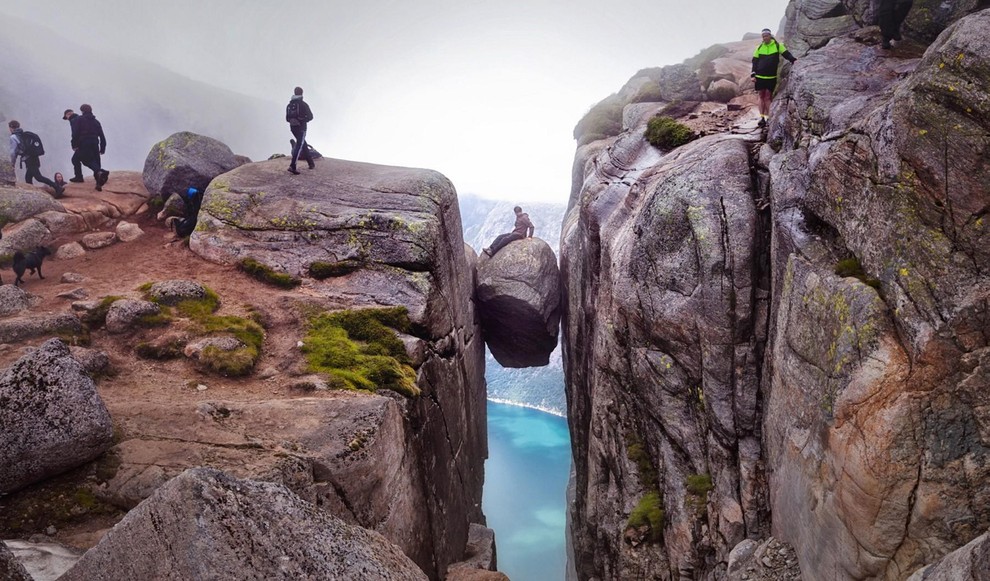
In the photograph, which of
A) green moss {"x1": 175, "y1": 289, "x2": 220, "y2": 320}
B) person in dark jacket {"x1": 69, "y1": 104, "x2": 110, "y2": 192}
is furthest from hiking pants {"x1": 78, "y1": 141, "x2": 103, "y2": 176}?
green moss {"x1": 175, "y1": 289, "x2": 220, "y2": 320}

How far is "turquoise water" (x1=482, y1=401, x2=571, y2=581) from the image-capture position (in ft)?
122

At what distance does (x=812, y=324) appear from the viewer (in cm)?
1135

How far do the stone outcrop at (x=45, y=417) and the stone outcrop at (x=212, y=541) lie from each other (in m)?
4.18

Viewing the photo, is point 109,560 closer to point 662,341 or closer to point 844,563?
point 844,563

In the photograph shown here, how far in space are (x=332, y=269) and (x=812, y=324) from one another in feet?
49.8

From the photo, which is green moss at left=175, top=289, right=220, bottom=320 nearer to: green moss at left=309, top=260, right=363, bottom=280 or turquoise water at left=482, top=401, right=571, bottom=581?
green moss at left=309, top=260, right=363, bottom=280

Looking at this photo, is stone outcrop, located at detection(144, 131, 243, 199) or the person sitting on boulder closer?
stone outcrop, located at detection(144, 131, 243, 199)

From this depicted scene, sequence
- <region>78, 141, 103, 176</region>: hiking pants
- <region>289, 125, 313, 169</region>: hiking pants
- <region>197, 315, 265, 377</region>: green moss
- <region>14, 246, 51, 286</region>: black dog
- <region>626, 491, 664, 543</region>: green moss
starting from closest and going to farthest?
<region>197, 315, 265, 377</region>: green moss < <region>626, 491, 664, 543</region>: green moss < <region>14, 246, 51, 286</region>: black dog < <region>289, 125, 313, 169</region>: hiking pants < <region>78, 141, 103, 176</region>: hiking pants

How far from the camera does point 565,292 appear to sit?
31.3 metres

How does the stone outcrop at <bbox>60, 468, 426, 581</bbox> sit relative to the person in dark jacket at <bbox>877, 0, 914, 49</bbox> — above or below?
below

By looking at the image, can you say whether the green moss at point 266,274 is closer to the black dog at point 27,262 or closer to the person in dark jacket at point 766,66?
the black dog at point 27,262


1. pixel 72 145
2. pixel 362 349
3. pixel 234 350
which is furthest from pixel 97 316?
pixel 72 145

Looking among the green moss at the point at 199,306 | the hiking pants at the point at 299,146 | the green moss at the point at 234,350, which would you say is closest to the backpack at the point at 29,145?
the hiking pants at the point at 299,146

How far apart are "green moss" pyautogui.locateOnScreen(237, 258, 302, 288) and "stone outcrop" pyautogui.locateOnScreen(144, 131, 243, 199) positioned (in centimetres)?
807
